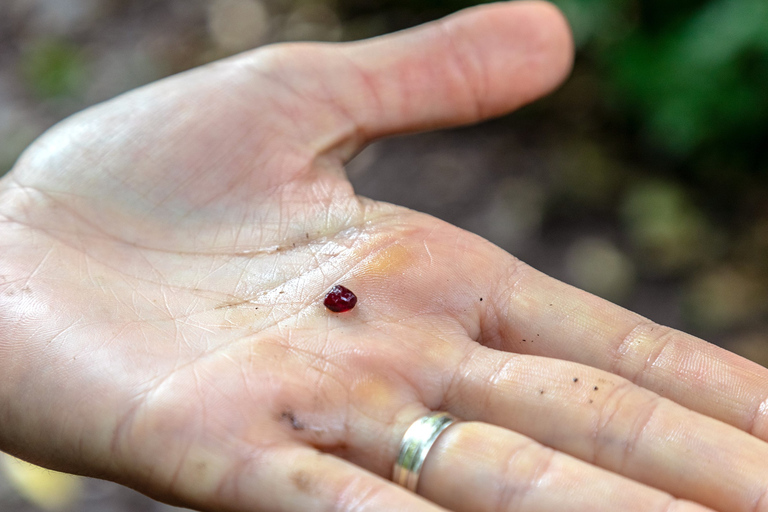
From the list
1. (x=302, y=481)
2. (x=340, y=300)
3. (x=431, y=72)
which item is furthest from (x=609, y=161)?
(x=302, y=481)

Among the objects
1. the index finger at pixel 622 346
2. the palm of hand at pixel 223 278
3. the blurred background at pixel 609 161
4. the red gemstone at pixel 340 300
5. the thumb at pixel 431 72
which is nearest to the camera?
the palm of hand at pixel 223 278

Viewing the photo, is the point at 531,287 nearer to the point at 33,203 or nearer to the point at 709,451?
the point at 709,451

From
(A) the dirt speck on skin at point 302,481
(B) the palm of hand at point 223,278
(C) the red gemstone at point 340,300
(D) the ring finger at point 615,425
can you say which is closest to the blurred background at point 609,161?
(B) the palm of hand at point 223,278

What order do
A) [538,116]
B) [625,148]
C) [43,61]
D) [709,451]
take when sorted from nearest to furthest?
1. [709,451]
2. [625,148]
3. [538,116]
4. [43,61]

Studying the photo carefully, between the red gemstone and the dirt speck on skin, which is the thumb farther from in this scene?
the dirt speck on skin

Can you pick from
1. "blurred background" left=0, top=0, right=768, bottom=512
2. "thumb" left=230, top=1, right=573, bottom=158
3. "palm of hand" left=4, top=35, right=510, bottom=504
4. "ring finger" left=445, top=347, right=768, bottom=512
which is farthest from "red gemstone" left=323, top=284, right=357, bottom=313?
"blurred background" left=0, top=0, right=768, bottom=512

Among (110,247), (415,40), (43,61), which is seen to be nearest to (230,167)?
(110,247)

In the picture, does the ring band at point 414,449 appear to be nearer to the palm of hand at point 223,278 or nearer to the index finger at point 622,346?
the palm of hand at point 223,278
